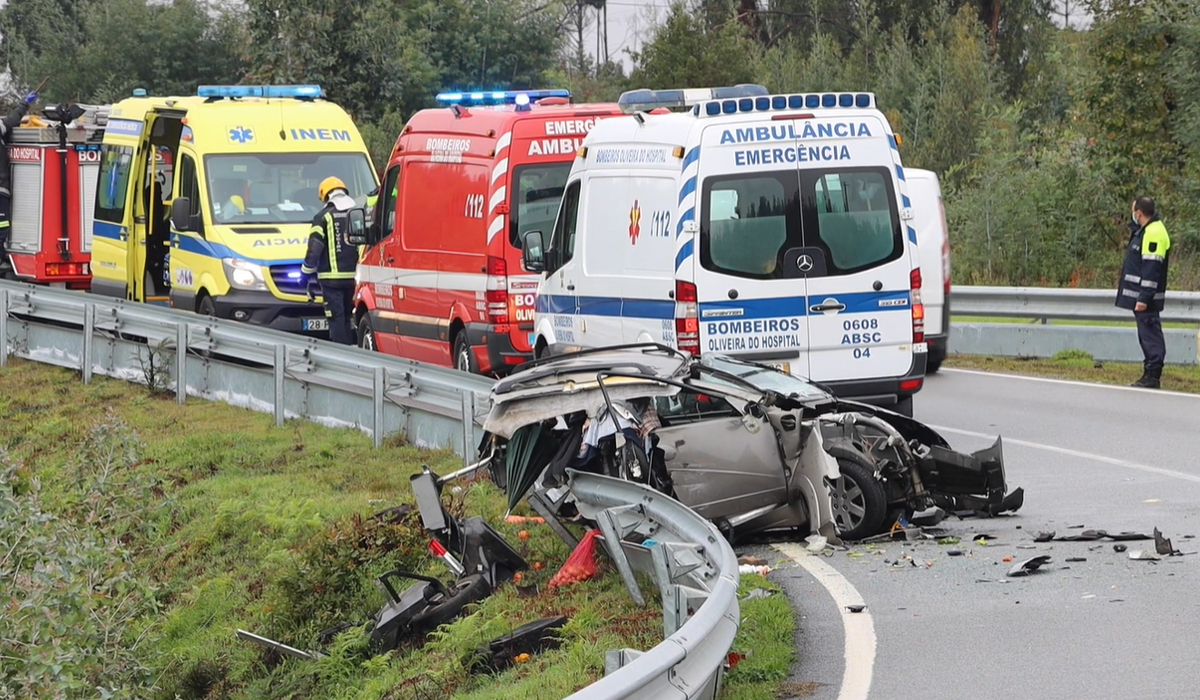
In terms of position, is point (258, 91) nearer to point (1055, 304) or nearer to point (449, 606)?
point (1055, 304)

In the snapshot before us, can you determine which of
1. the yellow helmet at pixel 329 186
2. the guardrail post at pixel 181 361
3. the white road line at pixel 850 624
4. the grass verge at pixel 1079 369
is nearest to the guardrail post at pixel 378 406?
the guardrail post at pixel 181 361

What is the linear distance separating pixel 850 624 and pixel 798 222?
4.87 meters

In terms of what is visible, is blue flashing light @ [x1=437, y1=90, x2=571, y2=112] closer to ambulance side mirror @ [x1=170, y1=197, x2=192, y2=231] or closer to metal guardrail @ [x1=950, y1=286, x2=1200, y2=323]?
ambulance side mirror @ [x1=170, y1=197, x2=192, y2=231]

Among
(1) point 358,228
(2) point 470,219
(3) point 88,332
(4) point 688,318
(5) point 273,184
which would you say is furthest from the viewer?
(5) point 273,184

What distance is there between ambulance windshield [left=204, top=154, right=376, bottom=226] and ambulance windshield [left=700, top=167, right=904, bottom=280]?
854 centimetres

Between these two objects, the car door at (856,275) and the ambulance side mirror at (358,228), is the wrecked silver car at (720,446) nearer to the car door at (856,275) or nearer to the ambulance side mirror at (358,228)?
the car door at (856,275)

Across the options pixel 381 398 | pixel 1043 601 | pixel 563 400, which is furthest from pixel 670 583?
pixel 381 398

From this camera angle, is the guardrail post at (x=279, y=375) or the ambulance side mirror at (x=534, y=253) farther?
the guardrail post at (x=279, y=375)

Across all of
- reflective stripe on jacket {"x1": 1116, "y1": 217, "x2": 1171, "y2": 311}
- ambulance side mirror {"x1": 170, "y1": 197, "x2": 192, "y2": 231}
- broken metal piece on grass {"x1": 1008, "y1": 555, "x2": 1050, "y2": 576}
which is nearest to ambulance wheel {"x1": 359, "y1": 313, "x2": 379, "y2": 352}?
ambulance side mirror {"x1": 170, "y1": 197, "x2": 192, "y2": 231}

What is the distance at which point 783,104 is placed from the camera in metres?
11.6

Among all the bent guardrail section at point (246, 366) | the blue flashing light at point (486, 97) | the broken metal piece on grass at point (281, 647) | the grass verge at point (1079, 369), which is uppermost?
the blue flashing light at point (486, 97)

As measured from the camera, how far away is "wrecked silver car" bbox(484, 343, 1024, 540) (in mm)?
8695

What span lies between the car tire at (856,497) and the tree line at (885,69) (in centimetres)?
1290

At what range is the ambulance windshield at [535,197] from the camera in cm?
1450
